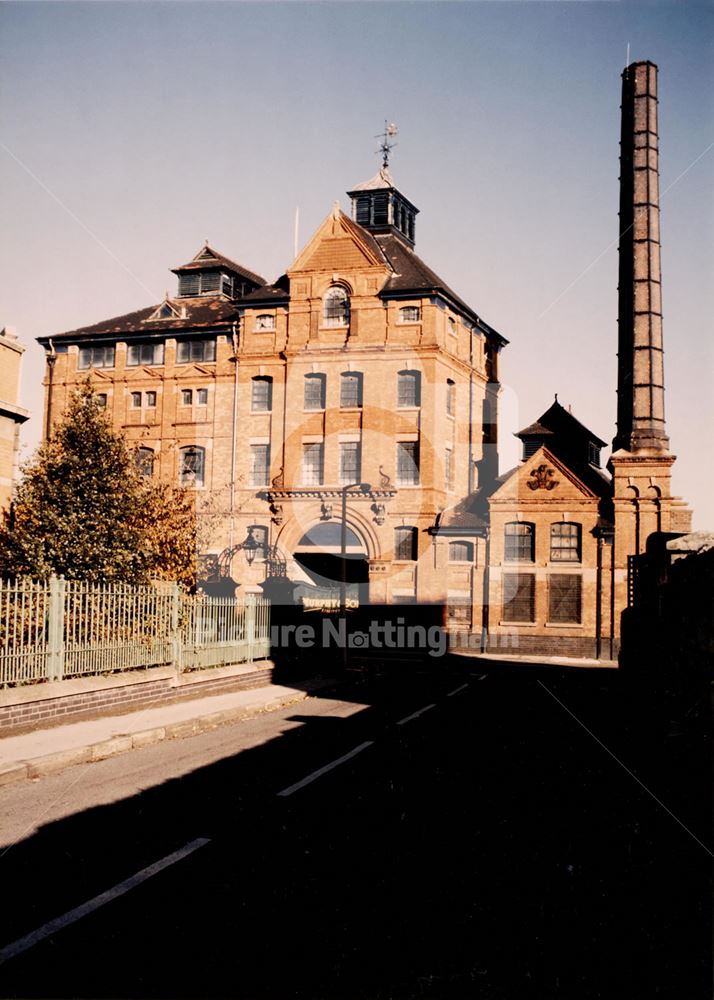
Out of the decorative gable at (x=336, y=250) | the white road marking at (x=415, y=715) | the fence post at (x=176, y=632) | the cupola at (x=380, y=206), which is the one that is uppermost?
the cupola at (x=380, y=206)

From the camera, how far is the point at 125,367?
47.2 metres

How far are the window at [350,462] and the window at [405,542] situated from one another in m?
3.15

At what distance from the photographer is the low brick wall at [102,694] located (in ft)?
40.9

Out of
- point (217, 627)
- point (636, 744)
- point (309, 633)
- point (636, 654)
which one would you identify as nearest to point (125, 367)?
point (309, 633)

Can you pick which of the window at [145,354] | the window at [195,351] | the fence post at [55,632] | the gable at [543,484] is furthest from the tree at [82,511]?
the window at [145,354]

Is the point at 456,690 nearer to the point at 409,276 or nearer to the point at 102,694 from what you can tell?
the point at 102,694

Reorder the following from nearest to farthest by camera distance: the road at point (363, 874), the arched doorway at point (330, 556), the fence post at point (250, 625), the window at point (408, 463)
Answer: the road at point (363, 874)
the fence post at point (250, 625)
the window at point (408, 463)
the arched doorway at point (330, 556)

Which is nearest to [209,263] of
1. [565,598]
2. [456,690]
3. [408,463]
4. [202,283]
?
[202,283]

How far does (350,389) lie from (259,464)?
573 centimetres

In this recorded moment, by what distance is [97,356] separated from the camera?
48031 mm

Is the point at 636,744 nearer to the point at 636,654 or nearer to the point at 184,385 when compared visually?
the point at 636,654

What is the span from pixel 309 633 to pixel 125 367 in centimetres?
2503

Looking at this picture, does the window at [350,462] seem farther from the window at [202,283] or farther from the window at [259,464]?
the window at [202,283]

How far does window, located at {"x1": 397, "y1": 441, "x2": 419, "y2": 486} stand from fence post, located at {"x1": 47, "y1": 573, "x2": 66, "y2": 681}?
28364 millimetres
